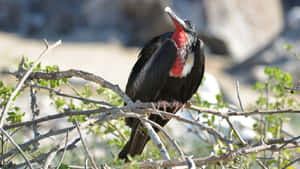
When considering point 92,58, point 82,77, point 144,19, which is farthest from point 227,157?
point 144,19

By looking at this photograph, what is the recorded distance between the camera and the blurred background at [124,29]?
9655 millimetres

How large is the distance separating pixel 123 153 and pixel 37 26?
9.09 meters

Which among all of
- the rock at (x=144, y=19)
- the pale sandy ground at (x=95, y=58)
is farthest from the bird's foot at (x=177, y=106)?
the rock at (x=144, y=19)

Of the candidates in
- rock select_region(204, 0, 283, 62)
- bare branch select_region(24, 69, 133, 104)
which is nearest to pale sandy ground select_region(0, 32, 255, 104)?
rock select_region(204, 0, 283, 62)

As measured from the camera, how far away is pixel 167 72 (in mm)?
2471

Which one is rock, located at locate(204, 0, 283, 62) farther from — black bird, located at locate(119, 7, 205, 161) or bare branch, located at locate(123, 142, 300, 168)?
bare branch, located at locate(123, 142, 300, 168)

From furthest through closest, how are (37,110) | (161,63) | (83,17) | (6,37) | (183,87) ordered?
(83,17), (6,37), (183,87), (161,63), (37,110)

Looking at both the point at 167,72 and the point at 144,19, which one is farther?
the point at 144,19

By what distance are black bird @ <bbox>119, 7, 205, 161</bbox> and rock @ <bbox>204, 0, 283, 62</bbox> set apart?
7880 millimetres

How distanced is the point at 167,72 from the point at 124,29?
28.0ft

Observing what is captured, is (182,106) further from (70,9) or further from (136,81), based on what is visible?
(70,9)

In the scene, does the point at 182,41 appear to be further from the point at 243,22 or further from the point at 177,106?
the point at 243,22

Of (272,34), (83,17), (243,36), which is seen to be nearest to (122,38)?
(83,17)

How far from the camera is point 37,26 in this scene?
1083cm
